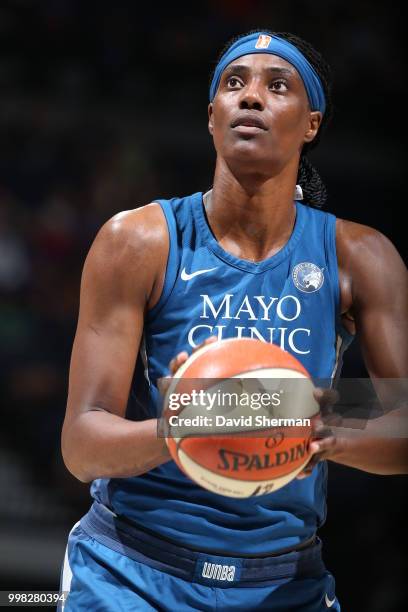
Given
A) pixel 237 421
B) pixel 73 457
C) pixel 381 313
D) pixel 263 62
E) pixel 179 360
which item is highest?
pixel 263 62

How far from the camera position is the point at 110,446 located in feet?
7.04

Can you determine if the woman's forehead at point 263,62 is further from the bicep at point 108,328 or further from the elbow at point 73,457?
the elbow at point 73,457

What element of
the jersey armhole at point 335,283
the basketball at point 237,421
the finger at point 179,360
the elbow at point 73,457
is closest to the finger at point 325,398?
the basketball at point 237,421

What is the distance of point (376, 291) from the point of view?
251cm

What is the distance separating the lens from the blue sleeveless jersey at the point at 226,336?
2.30 metres

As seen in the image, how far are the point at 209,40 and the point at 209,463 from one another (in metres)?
5.11

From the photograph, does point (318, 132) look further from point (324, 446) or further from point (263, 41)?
point (324, 446)

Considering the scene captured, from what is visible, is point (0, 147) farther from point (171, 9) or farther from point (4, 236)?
point (171, 9)

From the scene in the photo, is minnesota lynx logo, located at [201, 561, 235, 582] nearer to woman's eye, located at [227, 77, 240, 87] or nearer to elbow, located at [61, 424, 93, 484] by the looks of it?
elbow, located at [61, 424, 93, 484]

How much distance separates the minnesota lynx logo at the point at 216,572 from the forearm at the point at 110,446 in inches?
12.4

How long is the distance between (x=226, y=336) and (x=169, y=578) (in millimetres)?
630

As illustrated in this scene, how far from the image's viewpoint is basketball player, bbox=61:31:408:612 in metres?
2.25

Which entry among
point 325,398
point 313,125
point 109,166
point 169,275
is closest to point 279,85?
point 313,125

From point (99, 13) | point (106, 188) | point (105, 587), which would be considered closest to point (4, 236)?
point (106, 188)
